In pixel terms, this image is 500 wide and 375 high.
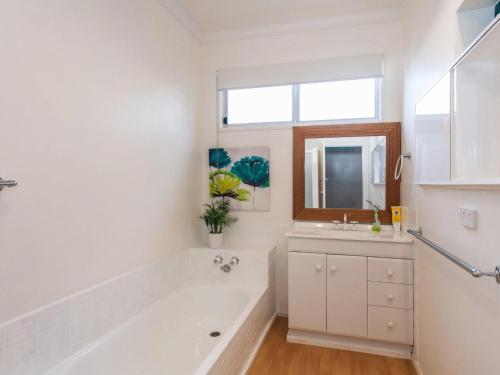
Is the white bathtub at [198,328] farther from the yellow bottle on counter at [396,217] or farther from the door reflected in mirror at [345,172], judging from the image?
the yellow bottle on counter at [396,217]

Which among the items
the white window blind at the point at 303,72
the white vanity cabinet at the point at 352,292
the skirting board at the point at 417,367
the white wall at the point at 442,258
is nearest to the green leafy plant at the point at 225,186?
the white vanity cabinet at the point at 352,292

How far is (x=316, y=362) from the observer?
2.17m

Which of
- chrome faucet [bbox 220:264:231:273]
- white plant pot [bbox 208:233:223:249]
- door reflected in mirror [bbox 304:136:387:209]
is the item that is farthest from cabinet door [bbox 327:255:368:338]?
white plant pot [bbox 208:233:223:249]

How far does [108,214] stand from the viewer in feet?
5.90

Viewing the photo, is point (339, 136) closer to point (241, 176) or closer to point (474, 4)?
point (241, 176)

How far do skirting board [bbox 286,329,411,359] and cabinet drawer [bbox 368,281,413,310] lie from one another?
331 mm

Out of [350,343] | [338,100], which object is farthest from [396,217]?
[338,100]

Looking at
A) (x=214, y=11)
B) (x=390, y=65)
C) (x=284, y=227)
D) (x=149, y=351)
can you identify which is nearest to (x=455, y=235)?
(x=284, y=227)

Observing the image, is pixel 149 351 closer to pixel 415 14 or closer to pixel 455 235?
pixel 455 235

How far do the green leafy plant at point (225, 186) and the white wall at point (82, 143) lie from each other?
0.55m

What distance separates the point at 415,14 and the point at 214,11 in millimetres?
1623

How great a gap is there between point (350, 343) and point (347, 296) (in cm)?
40

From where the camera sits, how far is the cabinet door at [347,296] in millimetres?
2283

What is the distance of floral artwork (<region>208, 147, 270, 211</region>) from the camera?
2914 mm
